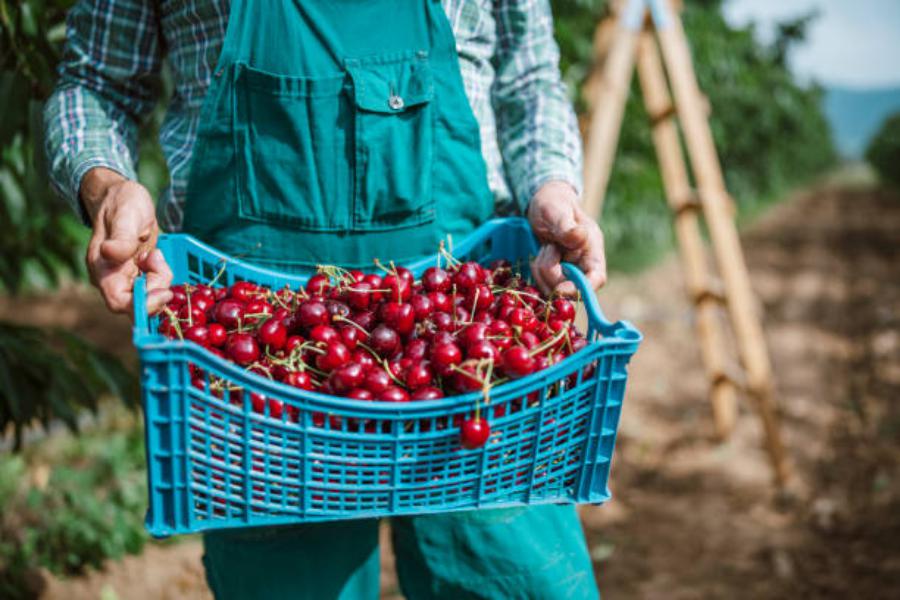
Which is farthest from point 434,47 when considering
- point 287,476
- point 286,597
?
point 286,597

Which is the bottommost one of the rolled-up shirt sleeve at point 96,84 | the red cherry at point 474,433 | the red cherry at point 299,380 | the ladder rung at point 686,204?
the red cherry at point 474,433

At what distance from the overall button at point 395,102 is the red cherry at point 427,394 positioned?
61 cm

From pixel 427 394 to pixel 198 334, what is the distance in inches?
15.8

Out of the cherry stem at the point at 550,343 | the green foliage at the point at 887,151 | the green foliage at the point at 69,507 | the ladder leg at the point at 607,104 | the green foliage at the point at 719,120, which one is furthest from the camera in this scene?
the green foliage at the point at 887,151

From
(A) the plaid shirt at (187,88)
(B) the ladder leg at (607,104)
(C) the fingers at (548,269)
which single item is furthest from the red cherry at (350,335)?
(B) the ladder leg at (607,104)

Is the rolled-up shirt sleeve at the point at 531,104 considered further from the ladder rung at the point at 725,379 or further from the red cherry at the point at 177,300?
the ladder rung at the point at 725,379

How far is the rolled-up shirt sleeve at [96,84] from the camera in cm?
163

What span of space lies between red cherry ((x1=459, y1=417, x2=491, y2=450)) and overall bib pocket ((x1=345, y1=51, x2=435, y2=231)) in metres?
0.62

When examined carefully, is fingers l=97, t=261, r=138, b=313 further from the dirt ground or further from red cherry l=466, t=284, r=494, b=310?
the dirt ground

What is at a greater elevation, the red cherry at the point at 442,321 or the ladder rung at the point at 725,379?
the red cherry at the point at 442,321

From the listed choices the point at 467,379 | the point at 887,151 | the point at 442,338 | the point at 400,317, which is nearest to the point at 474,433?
the point at 467,379

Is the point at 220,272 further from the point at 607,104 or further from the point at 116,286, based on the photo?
the point at 607,104

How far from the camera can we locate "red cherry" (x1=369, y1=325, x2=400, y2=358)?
1.41m

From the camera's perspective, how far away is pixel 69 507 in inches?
130
